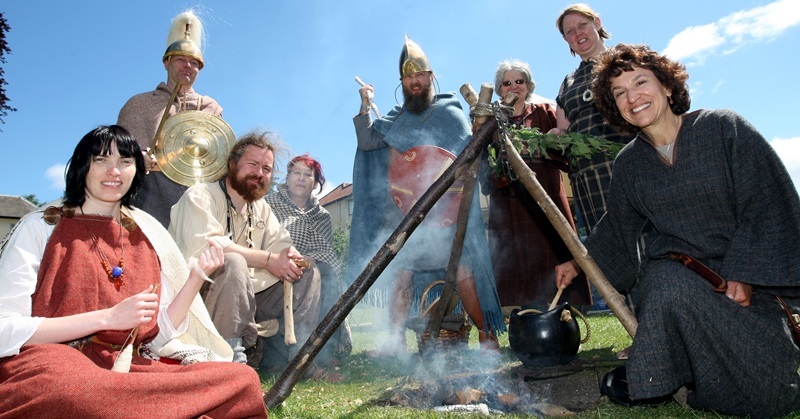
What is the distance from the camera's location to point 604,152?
4066 mm

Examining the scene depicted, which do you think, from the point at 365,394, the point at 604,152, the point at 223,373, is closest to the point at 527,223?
the point at 604,152

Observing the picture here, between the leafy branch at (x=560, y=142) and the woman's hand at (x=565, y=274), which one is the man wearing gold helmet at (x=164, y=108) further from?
the woman's hand at (x=565, y=274)

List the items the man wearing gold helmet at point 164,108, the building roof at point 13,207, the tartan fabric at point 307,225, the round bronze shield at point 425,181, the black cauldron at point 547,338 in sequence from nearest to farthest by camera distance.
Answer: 1. the black cauldron at point 547,338
2. the man wearing gold helmet at point 164,108
3. the round bronze shield at point 425,181
4. the tartan fabric at point 307,225
5. the building roof at point 13,207

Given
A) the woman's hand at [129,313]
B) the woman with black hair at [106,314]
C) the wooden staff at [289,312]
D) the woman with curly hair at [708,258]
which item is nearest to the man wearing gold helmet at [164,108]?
the wooden staff at [289,312]

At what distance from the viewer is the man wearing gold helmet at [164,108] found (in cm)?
438

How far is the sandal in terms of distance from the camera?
4012mm

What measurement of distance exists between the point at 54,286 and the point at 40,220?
32 centimetres

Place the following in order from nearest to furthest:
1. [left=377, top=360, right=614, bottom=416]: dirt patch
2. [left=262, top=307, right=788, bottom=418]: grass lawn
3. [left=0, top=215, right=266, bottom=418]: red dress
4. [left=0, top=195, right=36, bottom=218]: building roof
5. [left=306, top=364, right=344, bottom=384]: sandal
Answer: [left=0, top=215, right=266, bottom=418]: red dress < [left=262, top=307, right=788, bottom=418]: grass lawn < [left=377, top=360, right=614, bottom=416]: dirt patch < [left=306, top=364, right=344, bottom=384]: sandal < [left=0, top=195, right=36, bottom=218]: building roof

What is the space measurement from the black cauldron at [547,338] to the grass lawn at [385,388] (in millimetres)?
291

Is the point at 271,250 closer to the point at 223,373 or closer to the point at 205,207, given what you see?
the point at 205,207

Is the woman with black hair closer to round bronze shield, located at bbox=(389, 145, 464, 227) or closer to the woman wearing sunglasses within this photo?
→ round bronze shield, located at bbox=(389, 145, 464, 227)

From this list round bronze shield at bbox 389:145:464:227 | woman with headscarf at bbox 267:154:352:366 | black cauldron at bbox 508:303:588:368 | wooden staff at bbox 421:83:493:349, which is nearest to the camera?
black cauldron at bbox 508:303:588:368

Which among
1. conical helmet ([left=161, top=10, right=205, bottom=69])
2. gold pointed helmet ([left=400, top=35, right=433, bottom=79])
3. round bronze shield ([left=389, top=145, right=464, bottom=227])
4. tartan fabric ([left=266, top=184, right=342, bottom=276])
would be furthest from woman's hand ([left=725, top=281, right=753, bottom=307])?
conical helmet ([left=161, top=10, right=205, bottom=69])

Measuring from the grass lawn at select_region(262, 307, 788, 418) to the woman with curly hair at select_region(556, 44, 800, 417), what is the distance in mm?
144
